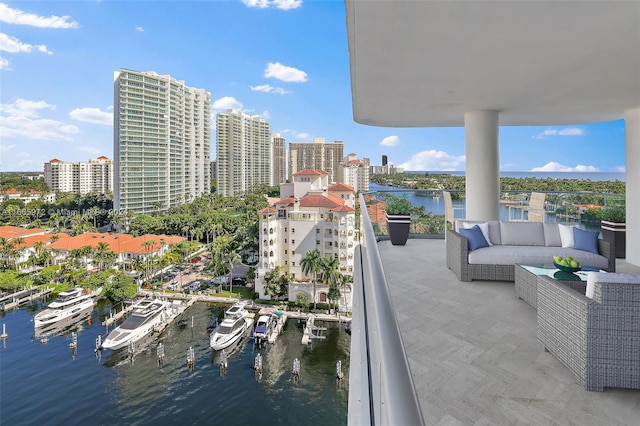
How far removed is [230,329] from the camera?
27016 mm

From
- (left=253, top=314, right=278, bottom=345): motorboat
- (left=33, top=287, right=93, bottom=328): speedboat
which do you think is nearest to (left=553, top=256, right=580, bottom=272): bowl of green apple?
(left=253, top=314, right=278, bottom=345): motorboat

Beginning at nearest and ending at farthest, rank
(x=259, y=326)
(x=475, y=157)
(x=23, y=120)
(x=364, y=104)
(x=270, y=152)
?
(x=364, y=104) → (x=475, y=157) → (x=259, y=326) → (x=23, y=120) → (x=270, y=152)

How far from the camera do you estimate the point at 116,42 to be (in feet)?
256

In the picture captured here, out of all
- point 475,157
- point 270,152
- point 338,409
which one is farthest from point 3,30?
point 475,157

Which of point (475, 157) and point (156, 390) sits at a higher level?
point (475, 157)

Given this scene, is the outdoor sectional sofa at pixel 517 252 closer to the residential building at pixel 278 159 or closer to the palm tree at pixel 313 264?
the palm tree at pixel 313 264

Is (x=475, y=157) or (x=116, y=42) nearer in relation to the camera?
(x=475, y=157)

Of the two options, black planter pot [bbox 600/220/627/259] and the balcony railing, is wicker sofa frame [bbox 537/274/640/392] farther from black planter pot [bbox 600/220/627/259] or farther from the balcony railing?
black planter pot [bbox 600/220/627/259]

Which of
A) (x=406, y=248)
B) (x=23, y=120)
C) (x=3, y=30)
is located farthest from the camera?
(x=23, y=120)

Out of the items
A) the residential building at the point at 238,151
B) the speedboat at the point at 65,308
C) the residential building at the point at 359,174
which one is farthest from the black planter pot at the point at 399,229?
the residential building at the point at 238,151

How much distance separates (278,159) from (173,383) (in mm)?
66873

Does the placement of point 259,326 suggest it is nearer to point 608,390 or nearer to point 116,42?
point 608,390

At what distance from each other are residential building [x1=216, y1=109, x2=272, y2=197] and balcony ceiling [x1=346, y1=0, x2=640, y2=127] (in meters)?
73.3

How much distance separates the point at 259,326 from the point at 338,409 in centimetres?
944
